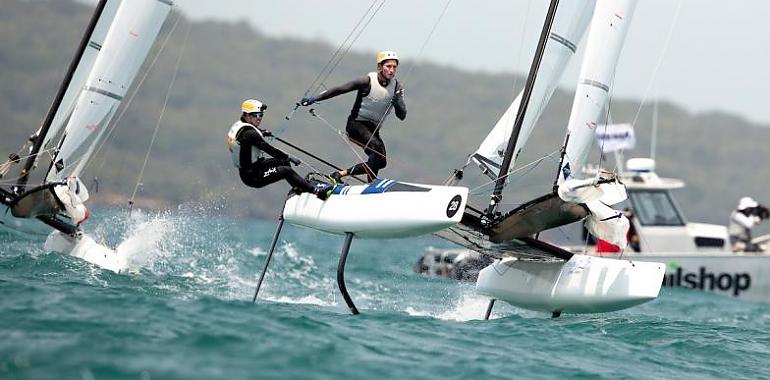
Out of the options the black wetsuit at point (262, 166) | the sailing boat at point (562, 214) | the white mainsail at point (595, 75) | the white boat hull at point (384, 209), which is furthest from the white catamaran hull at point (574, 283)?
the black wetsuit at point (262, 166)

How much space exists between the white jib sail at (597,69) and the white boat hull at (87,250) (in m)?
4.71

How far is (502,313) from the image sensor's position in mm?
11758

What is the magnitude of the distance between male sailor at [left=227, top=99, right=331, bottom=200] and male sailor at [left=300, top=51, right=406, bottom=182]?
454mm

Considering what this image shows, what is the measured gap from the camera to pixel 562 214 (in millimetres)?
9805

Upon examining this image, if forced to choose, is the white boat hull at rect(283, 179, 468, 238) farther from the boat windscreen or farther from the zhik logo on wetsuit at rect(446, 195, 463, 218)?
the boat windscreen

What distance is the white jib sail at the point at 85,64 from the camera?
41.5 feet

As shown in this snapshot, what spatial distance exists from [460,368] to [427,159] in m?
81.6

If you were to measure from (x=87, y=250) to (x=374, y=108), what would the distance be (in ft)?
12.0

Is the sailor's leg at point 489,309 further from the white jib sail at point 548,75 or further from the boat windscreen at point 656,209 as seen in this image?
the boat windscreen at point 656,209

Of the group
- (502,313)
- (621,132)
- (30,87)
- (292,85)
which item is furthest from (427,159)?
(502,313)

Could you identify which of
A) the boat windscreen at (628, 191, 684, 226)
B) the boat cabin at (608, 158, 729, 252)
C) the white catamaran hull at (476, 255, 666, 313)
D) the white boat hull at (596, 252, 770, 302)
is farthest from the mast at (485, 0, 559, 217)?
the boat windscreen at (628, 191, 684, 226)

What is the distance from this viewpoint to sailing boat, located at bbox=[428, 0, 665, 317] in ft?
32.1

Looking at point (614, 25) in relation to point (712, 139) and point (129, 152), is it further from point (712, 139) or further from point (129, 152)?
point (712, 139)

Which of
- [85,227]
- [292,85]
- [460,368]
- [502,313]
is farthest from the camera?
[292,85]
